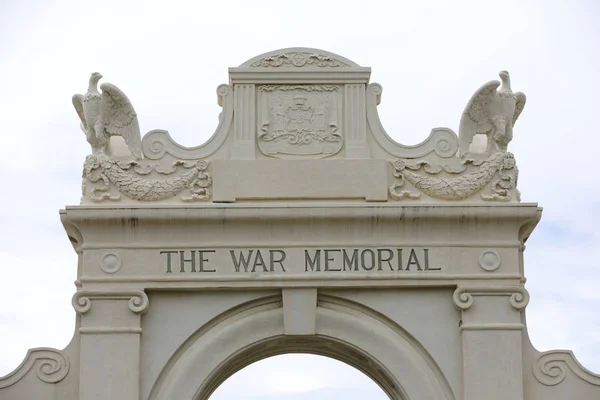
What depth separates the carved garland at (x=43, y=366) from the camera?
2691 cm

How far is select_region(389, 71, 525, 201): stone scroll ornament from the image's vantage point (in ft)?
89.2

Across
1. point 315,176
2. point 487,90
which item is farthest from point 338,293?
point 487,90

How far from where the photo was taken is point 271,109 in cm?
2761

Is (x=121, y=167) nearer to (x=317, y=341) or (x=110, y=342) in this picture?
(x=110, y=342)

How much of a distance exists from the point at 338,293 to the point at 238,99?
3318 mm

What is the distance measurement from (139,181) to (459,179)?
15.6 feet

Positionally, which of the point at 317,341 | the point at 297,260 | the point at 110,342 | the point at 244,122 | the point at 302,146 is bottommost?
the point at 110,342

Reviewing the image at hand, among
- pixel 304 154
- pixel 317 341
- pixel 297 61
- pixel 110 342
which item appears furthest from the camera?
pixel 297 61

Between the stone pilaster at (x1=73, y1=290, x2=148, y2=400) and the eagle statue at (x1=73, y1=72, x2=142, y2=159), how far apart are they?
7.34ft

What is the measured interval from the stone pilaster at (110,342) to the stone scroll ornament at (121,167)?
1505 mm

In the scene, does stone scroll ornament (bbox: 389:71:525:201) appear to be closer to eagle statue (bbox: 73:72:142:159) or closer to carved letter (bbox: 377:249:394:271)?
carved letter (bbox: 377:249:394:271)

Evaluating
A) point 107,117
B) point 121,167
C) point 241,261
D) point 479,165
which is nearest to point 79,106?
point 107,117

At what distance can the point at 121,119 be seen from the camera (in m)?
27.6

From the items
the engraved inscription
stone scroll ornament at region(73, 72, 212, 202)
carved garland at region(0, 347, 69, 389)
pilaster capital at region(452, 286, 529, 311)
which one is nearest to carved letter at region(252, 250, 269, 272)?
the engraved inscription
